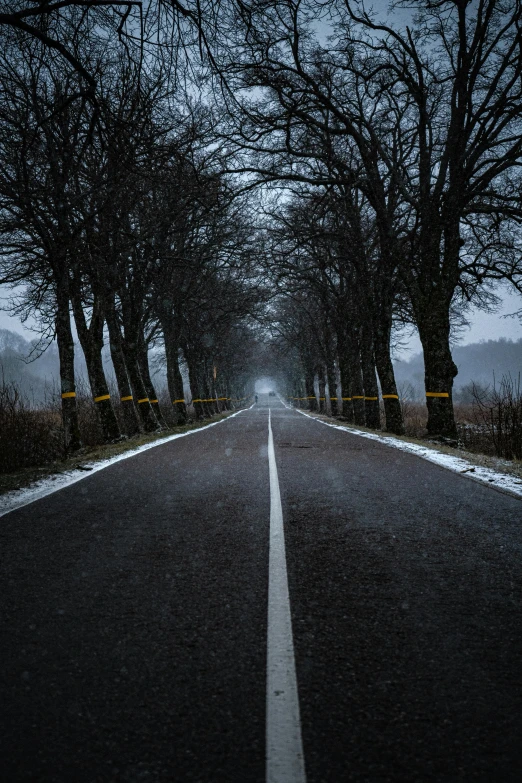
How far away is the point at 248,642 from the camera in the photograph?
108 inches

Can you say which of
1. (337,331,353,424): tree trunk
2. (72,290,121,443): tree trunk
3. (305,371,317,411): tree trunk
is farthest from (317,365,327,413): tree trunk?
(72,290,121,443): tree trunk

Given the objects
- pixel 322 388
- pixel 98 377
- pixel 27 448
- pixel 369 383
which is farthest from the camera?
pixel 322 388

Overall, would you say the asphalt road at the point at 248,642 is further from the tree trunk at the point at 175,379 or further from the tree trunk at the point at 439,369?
the tree trunk at the point at 175,379

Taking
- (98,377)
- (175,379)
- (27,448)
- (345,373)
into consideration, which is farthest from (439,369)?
(175,379)

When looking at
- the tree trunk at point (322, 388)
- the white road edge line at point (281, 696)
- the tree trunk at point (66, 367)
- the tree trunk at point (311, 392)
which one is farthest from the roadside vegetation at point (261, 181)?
the tree trunk at point (311, 392)

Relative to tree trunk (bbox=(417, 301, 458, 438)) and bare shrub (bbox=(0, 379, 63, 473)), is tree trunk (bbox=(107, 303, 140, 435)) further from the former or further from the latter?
tree trunk (bbox=(417, 301, 458, 438))

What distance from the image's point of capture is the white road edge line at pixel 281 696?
1.81 m

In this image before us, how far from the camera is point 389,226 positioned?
1608 cm

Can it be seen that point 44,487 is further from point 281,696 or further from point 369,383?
point 369,383

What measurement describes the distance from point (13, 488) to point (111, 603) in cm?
479

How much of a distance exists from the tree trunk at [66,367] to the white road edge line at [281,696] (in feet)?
34.0

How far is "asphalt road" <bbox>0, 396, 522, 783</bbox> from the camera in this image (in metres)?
1.89

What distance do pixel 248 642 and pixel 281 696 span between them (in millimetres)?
536

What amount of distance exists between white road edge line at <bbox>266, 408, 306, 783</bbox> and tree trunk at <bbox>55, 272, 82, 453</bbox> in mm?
10358
